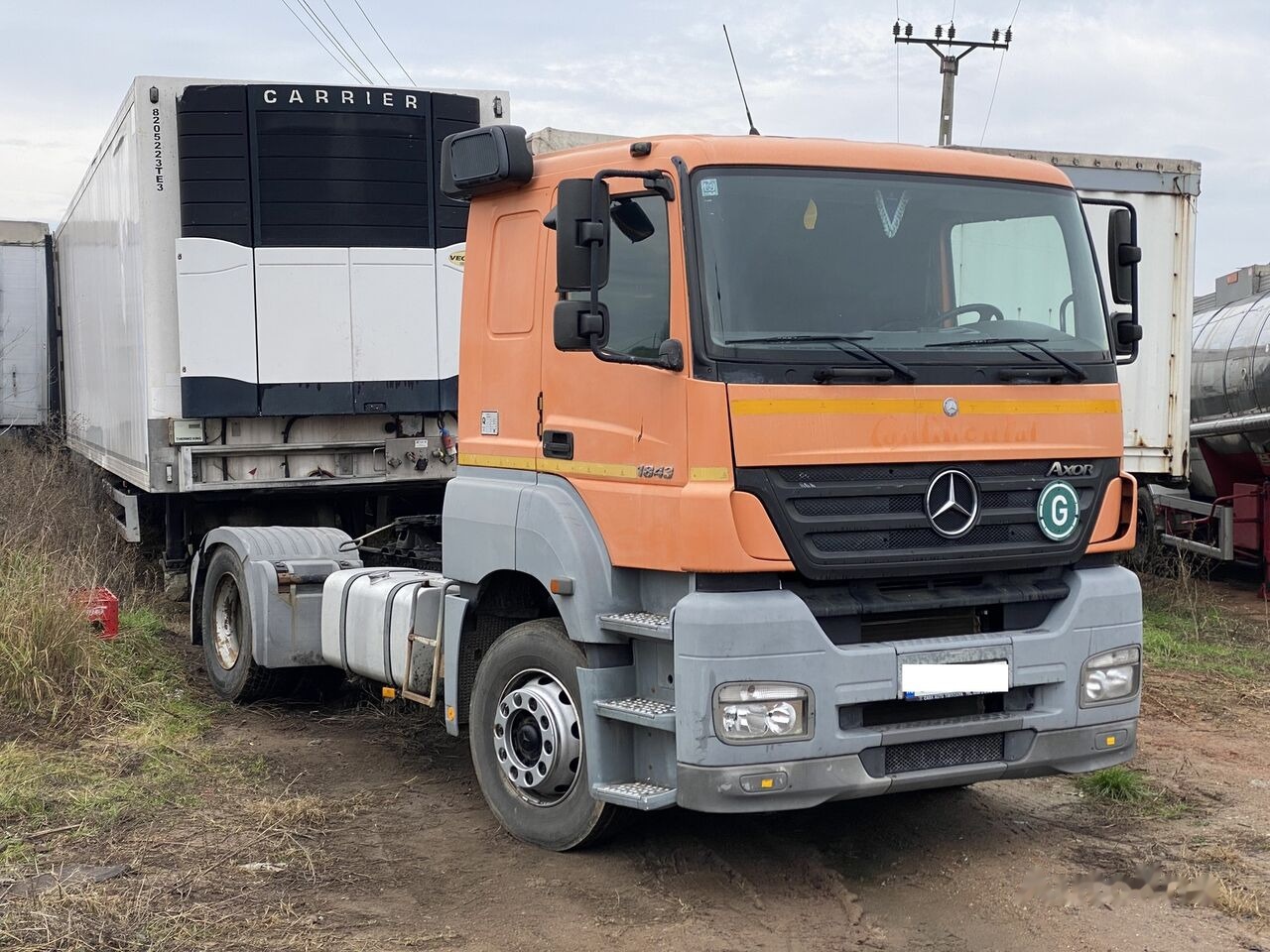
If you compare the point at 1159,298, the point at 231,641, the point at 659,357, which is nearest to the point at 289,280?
the point at 231,641

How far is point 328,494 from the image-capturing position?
10.4 metres

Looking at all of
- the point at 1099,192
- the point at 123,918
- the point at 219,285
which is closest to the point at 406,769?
the point at 123,918

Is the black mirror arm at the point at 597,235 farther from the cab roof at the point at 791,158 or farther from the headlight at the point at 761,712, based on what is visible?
the headlight at the point at 761,712

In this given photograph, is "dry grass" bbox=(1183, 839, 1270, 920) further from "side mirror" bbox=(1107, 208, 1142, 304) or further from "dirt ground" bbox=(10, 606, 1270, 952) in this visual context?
"side mirror" bbox=(1107, 208, 1142, 304)

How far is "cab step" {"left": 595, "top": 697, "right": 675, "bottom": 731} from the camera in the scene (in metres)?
4.91

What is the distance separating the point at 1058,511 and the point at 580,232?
2.06 m

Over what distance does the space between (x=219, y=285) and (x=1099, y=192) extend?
291 inches

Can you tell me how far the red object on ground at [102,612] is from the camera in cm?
843

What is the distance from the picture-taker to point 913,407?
503 cm

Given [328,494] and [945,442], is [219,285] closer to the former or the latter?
[328,494]

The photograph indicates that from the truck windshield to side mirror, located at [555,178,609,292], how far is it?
0.34 meters

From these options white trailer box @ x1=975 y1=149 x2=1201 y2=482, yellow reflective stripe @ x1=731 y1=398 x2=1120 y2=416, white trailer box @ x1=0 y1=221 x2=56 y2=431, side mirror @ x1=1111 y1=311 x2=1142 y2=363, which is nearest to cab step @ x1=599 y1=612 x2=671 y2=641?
yellow reflective stripe @ x1=731 y1=398 x2=1120 y2=416

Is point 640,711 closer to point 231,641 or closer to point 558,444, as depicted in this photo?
point 558,444

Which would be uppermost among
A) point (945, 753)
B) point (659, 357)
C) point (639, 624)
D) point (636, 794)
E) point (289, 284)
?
point (289, 284)
